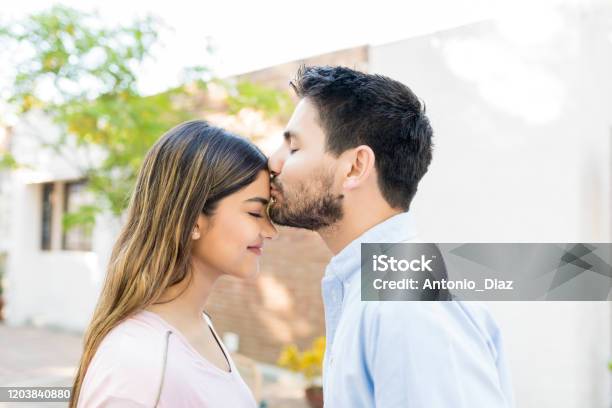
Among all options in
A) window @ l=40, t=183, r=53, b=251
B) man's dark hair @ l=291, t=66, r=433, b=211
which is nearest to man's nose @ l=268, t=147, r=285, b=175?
man's dark hair @ l=291, t=66, r=433, b=211

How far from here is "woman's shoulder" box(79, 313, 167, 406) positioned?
136 cm

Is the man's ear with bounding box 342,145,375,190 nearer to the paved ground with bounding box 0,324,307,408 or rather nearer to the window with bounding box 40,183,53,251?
the paved ground with bounding box 0,324,307,408

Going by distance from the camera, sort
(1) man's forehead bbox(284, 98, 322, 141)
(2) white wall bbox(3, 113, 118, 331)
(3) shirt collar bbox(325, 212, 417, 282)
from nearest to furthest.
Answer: (3) shirt collar bbox(325, 212, 417, 282) → (1) man's forehead bbox(284, 98, 322, 141) → (2) white wall bbox(3, 113, 118, 331)

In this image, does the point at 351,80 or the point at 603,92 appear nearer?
the point at 351,80

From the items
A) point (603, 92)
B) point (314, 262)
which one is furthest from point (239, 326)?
point (603, 92)

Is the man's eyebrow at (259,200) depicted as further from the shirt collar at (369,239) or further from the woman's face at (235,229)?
the shirt collar at (369,239)

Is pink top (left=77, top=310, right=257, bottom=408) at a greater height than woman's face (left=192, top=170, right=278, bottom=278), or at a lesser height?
lesser

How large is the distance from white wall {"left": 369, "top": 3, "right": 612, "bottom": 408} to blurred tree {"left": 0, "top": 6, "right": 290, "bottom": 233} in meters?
1.65

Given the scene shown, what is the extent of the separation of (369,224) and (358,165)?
15 cm

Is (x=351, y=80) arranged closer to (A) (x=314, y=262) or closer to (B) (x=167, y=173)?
(B) (x=167, y=173)

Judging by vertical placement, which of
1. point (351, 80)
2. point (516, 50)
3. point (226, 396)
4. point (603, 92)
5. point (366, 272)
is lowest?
point (226, 396)

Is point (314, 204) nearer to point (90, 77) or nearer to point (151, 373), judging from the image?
point (151, 373)

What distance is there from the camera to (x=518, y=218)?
430cm

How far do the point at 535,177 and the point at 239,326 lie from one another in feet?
14.1
